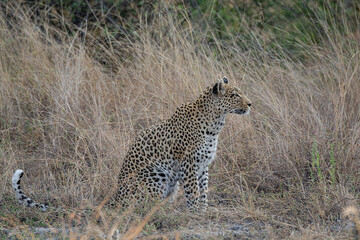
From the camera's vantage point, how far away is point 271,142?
6383 mm

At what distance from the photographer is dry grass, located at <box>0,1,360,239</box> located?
5.13 meters

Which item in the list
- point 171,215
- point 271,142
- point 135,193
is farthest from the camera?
point 271,142

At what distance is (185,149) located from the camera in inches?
225

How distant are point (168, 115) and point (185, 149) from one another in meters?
1.36

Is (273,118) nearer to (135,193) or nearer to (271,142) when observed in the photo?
(271,142)

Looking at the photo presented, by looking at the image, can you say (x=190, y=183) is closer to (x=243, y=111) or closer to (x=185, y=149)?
(x=185, y=149)

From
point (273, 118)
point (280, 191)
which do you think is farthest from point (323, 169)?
point (273, 118)

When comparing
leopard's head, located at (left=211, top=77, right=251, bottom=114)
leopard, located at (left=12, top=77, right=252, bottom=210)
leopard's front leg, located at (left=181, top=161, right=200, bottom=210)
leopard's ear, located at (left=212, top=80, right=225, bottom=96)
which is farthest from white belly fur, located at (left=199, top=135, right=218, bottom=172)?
leopard's ear, located at (left=212, top=80, right=225, bottom=96)

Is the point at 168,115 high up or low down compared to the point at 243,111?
down

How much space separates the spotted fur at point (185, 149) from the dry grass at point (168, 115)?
252 millimetres

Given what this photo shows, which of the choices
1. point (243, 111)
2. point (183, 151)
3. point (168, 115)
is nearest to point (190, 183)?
point (183, 151)

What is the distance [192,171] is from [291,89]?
2.26 meters

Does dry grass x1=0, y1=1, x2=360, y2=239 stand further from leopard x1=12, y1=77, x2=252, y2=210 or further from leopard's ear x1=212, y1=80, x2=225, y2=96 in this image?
leopard's ear x1=212, y1=80, x2=225, y2=96

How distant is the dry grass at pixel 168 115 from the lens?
513cm
